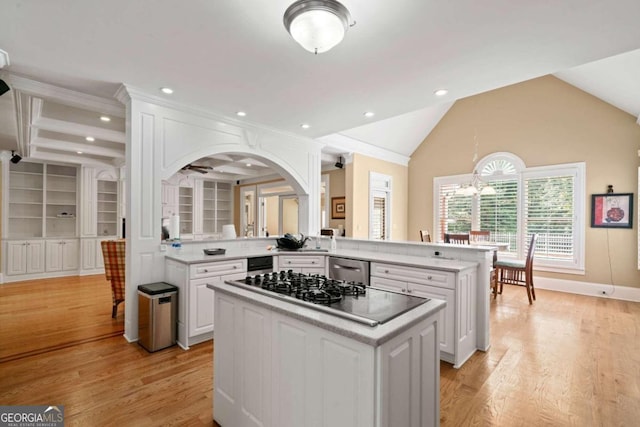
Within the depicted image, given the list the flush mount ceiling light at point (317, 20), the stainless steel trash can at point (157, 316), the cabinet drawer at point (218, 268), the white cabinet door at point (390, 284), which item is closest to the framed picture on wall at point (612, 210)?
the white cabinet door at point (390, 284)

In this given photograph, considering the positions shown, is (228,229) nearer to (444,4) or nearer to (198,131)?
(198,131)

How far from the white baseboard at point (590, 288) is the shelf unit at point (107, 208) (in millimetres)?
→ 9809

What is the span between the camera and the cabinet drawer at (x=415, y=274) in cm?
280

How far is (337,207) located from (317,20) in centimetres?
549

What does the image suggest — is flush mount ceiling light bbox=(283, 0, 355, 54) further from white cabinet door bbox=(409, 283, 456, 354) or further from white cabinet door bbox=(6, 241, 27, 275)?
white cabinet door bbox=(6, 241, 27, 275)

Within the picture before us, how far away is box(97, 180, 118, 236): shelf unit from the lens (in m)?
7.23

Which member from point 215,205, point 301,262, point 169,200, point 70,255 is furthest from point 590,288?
point 70,255

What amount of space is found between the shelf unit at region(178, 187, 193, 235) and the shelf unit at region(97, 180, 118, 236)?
5.46 ft

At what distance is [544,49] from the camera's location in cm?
244

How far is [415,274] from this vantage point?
9.85 ft

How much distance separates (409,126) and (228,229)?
4785 mm

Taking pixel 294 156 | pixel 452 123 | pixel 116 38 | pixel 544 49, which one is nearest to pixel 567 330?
pixel 544 49

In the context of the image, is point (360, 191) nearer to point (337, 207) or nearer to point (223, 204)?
point (337, 207)

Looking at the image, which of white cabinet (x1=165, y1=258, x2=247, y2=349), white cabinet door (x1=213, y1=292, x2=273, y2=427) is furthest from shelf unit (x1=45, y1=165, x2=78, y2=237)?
white cabinet door (x1=213, y1=292, x2=273, y2=427)
